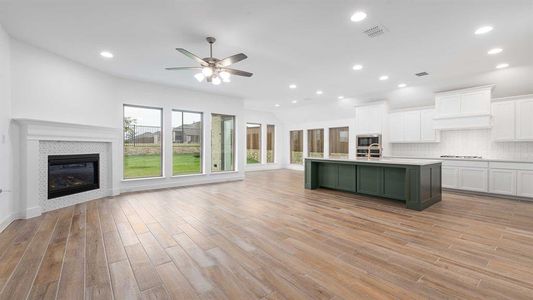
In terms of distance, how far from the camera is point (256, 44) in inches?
155

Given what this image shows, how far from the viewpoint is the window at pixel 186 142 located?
275 inches

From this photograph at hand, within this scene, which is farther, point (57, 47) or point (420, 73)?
point (420, 73)

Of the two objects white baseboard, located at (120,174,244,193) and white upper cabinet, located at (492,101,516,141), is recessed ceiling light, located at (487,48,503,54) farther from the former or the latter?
white baseboard, located at (120,174,244,193)

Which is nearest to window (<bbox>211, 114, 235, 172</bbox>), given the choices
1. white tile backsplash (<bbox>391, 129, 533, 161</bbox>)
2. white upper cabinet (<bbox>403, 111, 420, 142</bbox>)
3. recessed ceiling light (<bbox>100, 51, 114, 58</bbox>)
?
recessed ceiling light (<bbox>100, 51, 114, 58</bbox>)

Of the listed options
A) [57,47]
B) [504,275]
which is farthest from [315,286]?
[57,47]

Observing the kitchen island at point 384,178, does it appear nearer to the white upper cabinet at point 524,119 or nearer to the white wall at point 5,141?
the white upper cabinet at point 524,119

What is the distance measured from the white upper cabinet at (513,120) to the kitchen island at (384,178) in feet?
6.15

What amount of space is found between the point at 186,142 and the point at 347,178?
16.2ft

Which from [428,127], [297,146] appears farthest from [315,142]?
[428,127]

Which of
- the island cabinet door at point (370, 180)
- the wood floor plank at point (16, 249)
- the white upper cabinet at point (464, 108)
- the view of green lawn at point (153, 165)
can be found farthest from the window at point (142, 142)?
the white upper cabinet at point (464, 108)

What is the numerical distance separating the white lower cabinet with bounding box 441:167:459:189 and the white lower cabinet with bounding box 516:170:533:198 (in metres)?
1.10

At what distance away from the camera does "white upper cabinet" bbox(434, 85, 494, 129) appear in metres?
5.70

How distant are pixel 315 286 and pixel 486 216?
3.97m

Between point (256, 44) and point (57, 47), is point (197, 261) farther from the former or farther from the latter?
point (57, 47)
